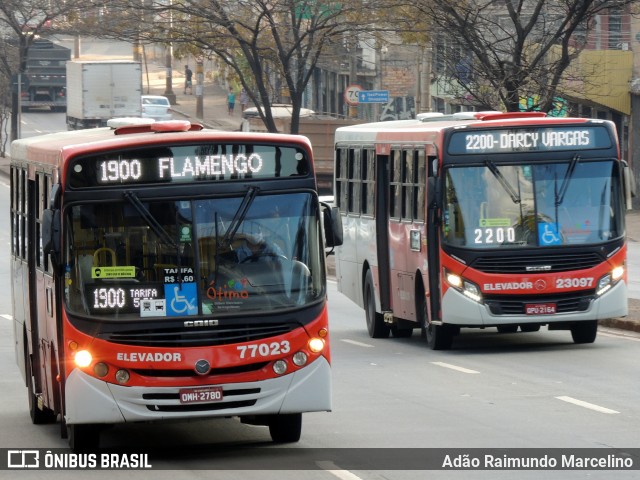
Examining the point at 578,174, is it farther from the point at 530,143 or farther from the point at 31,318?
the point at 31,318

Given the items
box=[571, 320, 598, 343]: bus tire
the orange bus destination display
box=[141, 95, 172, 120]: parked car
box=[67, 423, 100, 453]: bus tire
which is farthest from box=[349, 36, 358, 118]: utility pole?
box=[67, 423, 100, 453]: bus tire

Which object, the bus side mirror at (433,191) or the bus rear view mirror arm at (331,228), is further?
the bus side mirror at (433,191)

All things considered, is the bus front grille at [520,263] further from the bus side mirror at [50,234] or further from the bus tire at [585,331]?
the bus side mirror at [50,234]

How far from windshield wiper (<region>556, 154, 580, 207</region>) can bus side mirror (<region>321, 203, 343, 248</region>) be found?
7152 mm

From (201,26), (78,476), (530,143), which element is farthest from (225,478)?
(201,26)

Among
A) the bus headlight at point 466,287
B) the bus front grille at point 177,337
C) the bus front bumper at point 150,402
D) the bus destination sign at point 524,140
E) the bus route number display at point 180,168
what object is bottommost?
the bus headlight at point 466,287

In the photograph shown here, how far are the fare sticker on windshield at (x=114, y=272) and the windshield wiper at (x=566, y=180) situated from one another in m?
8.57

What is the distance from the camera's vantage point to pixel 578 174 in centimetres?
1858

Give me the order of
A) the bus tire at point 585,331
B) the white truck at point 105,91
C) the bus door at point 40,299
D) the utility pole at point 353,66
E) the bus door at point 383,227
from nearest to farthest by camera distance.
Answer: the bus door at point 40,299, the bus tire at point 585,331, the bus door at point 383,227, the utility pole at point 353,66, the white truck at point 105,91

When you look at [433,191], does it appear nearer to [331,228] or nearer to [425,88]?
[331,228]

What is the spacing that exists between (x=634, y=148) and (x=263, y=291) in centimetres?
3702

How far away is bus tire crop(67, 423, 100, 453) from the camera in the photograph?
11141mm

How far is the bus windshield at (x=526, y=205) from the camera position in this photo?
18.4 m

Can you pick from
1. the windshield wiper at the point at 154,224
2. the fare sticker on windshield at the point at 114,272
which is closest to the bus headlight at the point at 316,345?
the windshield wiper at the point at 154,224
